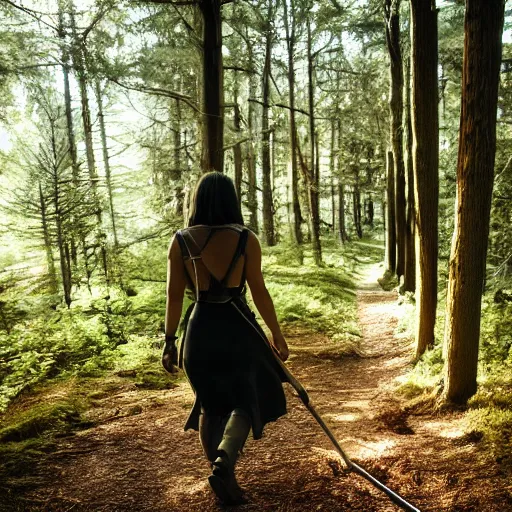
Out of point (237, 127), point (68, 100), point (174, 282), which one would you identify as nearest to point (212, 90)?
point (237, 127)

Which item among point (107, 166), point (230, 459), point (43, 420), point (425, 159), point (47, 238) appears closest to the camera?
point (230, 459)

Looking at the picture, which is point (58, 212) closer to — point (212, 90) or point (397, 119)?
point (212, 90)

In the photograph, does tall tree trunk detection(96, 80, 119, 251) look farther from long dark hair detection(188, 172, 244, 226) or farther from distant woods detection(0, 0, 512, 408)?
long dark hair detection(188, 172, 244, 226)

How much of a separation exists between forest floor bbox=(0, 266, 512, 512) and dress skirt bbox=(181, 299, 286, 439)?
692 mm

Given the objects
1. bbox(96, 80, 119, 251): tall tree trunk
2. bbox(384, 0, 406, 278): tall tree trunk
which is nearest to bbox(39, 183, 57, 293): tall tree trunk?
bbox(96, 80, 119, 251): tall tree trunk

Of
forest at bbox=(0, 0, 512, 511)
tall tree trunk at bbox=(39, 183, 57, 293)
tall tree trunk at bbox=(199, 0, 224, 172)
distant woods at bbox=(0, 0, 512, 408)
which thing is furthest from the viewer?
tall tree trunk at bbox=(39, 183, 57, 293)

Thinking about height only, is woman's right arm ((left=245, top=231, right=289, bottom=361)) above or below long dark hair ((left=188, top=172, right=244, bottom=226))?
below

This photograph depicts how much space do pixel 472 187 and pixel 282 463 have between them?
10.1ft

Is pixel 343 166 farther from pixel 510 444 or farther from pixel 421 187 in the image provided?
pixel 510 444

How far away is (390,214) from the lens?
15.1 m

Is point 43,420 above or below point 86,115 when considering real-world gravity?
below

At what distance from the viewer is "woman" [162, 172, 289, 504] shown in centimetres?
259

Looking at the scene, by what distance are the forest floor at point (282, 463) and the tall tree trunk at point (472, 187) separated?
618mm

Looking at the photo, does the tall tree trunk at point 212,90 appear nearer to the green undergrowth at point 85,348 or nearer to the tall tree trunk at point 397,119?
the green undergrowth at point 85,348
